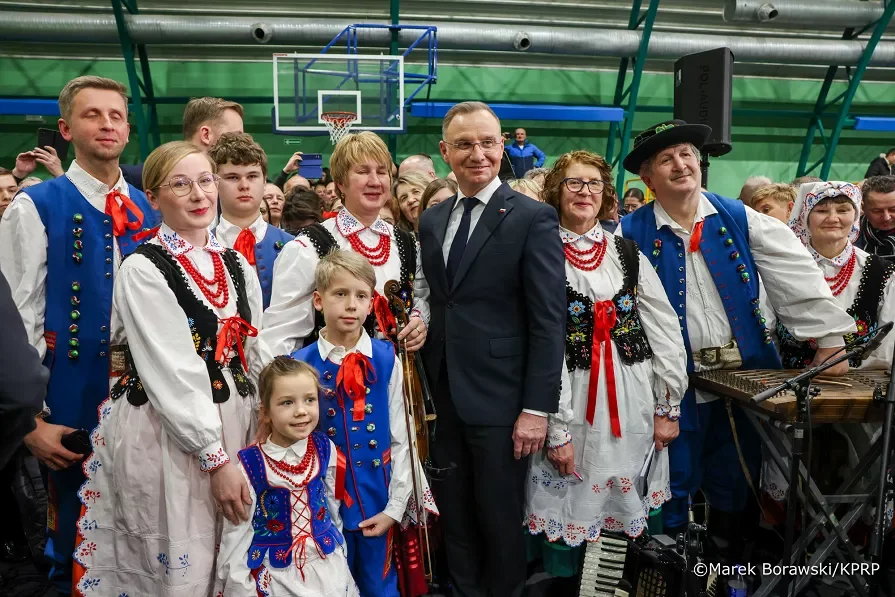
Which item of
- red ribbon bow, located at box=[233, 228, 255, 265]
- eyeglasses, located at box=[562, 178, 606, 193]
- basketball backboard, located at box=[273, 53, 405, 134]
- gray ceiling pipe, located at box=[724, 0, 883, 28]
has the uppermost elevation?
gray ceiling pipe, located at box=[724, 0, 883, 28]

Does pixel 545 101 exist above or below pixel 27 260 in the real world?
above

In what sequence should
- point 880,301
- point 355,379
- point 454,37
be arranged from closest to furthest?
point 355,379 → point 880,301 → point 454,37

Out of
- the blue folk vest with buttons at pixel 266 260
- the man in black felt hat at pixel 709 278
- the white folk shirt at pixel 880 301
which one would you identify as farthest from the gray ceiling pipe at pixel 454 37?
the white folk shirt at pixel 880 301

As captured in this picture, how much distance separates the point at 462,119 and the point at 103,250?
141cm

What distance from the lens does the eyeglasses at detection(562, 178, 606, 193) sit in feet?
8.91

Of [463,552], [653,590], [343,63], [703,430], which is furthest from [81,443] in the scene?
[343,63]

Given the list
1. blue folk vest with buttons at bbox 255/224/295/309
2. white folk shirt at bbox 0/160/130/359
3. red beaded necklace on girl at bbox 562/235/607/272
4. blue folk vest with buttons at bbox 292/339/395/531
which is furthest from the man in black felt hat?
white folk shirt at bbox 0/160/130/359

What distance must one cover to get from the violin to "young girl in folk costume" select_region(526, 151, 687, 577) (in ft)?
1.47

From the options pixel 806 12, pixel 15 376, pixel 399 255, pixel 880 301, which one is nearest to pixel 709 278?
pixel 880 301

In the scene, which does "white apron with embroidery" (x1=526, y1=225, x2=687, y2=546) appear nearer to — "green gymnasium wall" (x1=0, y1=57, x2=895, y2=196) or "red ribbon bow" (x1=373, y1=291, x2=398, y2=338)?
"red ribbon bow" (x1=373, y1=291, x2=398, y2=338)

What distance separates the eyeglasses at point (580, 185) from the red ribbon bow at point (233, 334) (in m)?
1.33

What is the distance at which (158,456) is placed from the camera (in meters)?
Answer: 2.14

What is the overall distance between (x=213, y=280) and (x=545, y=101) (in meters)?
8.87

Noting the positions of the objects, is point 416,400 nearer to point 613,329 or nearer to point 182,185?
point 613,329
